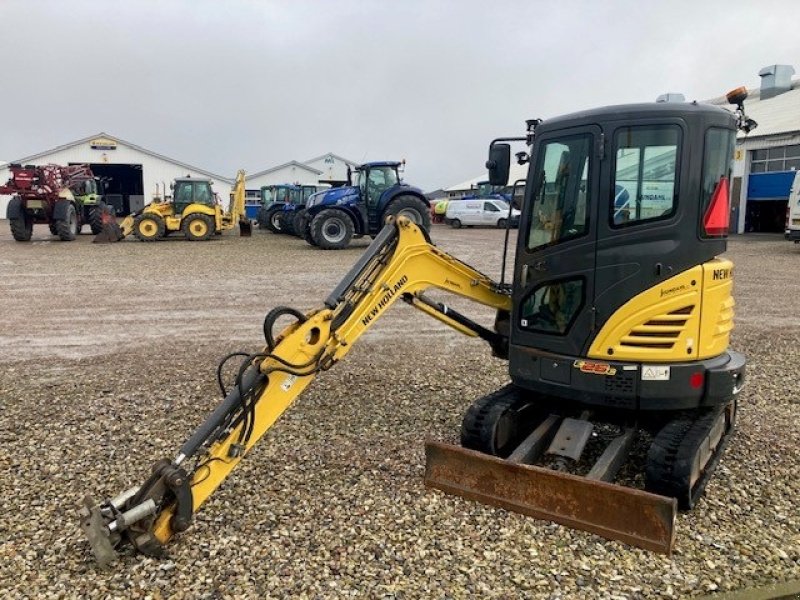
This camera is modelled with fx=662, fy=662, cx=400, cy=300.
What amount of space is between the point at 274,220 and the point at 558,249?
2656 centimetres

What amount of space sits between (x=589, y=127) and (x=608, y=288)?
3.43ft

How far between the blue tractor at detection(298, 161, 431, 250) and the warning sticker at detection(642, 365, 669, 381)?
16.4 meters

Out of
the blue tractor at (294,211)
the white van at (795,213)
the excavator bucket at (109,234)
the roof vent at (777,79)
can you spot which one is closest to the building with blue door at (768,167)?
the roof vent at (777,79)

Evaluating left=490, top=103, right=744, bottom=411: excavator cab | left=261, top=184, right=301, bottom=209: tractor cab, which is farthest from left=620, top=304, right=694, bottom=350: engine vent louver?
left=261, top=184, right=301, bottom=209: tractor cab

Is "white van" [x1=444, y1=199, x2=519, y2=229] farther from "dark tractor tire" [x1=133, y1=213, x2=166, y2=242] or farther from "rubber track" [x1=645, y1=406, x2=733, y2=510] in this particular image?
"rubber track" [x1=645, y1=406, x2=733, y2=510]

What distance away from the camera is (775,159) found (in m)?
28.7

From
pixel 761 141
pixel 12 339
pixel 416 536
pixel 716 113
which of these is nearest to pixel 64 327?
pixel 12 339

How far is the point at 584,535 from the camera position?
3.94 metres

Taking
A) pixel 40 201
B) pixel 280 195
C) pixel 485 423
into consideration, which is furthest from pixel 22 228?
pixel 485 423

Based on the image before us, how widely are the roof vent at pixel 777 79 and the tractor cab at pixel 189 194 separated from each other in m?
29.4

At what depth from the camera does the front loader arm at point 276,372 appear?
3543mm

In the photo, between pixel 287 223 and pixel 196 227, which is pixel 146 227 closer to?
pixel 196 227

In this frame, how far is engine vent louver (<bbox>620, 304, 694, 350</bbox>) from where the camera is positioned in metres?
4.18

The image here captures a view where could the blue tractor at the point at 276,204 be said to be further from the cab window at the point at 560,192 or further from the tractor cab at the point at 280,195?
the cab window at the point at 560,192
